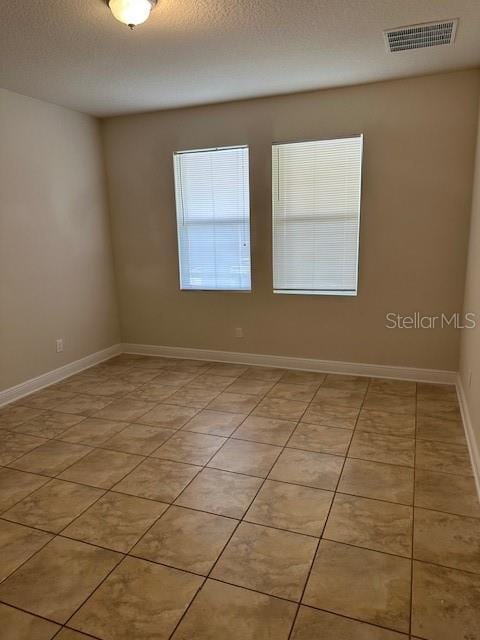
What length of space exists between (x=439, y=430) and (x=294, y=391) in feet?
3.97

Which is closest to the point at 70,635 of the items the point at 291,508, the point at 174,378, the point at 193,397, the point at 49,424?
the point at 291,508

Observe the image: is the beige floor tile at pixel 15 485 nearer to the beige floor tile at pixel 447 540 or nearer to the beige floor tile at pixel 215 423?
the beige floor tile at pixel 215 423

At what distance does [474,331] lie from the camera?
2.85 m

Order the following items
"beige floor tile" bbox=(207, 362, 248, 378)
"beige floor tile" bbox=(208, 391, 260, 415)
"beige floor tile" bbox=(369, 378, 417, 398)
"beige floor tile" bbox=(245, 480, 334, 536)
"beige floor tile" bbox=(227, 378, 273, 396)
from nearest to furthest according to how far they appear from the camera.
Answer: "beige floor tile" bbox=(245, 480, 334, 536), "beige floor tile" bbox=(208, 391, 260, 415), "beige floor tile" bbox=(369, 378, 417, 398), "beige floor tile" bbox=(227, 378, 273, 396), "beige floor tile" bbox=(207, 362, 248, 378)

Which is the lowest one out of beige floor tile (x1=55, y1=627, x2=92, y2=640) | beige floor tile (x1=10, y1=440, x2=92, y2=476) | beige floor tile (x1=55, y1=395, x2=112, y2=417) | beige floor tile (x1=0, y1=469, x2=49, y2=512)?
beige floor tile (x1=55, y1=627, x2=92, y2=640)

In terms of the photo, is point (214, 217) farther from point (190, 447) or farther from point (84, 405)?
point (190, 447)

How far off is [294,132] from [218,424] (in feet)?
8.73

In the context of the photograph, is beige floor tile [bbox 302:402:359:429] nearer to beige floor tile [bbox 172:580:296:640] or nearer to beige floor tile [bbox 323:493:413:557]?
beige floor tile [bbox 323:493:413:557]

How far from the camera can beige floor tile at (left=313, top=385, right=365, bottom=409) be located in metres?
3.46

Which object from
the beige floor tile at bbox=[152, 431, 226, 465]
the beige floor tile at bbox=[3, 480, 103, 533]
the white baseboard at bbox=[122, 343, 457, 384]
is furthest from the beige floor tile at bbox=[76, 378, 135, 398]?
the beige floor tile at bbox=[3, 480, 103, 533]

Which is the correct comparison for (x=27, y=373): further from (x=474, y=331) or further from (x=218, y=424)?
(x=474, y=331)

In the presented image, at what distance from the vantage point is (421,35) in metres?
2.65

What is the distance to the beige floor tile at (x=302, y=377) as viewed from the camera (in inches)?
157

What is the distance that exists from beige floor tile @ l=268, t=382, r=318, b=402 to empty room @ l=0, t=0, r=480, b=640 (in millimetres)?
37
